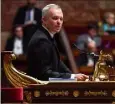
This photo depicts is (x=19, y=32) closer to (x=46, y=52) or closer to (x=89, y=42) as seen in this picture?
(x=89, y=42)

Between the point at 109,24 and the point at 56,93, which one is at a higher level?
the point at 109,24

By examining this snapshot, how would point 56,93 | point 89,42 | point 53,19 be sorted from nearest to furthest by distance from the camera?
point 56,93 → point 53,19 → point 89,42

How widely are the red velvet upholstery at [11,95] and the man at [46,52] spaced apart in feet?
1.52

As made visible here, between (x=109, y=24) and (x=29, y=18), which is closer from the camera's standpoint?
(x=29, y=18)

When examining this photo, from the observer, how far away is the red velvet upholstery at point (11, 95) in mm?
5977

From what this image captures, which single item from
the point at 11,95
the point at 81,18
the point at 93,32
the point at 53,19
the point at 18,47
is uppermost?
the point at 81,18

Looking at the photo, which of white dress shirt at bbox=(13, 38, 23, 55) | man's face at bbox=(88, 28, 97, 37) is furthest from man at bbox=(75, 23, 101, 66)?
white dress shirt at bbox=(13, 38, 23, 55)

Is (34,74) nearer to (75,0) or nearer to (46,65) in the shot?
(46,65)

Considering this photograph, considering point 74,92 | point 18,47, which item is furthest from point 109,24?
point 74,92

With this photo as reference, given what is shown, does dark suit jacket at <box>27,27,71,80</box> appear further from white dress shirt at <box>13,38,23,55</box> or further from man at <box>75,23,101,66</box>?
white dress shirt at <box>13,38,23,55</box>

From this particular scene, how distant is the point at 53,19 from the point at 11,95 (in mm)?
1081

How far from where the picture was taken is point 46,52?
645 cm

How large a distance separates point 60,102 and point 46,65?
54 centimetres

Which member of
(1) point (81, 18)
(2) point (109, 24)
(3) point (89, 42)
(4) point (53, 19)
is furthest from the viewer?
(1) point (81, 18)
